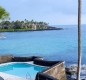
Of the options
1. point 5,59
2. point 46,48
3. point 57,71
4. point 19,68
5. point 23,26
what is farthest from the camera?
point 23,26

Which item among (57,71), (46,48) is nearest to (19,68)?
(57,71)

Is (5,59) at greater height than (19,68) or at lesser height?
greater

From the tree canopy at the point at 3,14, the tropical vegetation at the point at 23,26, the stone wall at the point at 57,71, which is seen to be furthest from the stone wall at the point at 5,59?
the tropical vegetation at the point at 23,26

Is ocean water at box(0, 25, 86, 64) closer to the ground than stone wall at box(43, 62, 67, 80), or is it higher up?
closer to the ground

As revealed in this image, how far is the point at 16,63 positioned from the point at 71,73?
8226mm

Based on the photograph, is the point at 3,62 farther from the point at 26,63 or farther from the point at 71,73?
the point at 71,73

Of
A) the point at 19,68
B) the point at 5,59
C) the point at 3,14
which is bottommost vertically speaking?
the point at 19,68

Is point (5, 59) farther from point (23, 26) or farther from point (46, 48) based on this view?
point (23, 26)

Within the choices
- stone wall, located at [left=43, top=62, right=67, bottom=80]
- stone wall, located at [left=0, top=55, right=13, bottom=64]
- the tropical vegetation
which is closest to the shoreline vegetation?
the tropical vegetation

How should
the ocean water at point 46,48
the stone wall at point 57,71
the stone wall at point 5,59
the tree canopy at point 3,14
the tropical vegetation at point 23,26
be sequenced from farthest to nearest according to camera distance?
1. the tropical vegetation at point 23,26
2. the ocean water at point 46,48
3. the tree canopy at point 3,14
4. the stone wall at point 5,59
5. the stone wall at point 57,71

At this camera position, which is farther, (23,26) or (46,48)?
(23,26)

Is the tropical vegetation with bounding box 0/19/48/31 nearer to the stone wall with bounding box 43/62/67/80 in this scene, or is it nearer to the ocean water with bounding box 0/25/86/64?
the ocean water with bounding box 0/25/86/64

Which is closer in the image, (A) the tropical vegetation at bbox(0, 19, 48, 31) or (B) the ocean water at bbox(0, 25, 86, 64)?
(B) the ocean water at bbox(0, 25, 86, 64)

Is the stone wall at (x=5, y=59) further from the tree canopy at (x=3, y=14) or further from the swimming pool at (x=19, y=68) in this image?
the tree canopy at (x=3, y=14)
